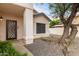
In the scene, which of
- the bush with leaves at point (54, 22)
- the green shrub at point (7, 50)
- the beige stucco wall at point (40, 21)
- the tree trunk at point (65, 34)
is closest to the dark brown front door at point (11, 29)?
the green shrub at point (7, 50)

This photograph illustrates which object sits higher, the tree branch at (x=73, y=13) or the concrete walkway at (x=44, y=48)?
the tree branch at (x=73, y=13)

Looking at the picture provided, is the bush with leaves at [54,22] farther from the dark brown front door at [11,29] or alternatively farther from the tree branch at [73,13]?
the dark brown front door at [11,29]

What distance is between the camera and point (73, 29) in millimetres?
2830

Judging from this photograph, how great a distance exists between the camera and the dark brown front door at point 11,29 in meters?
2.97

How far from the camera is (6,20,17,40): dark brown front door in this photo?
297 cm

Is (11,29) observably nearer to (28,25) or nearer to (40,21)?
(28,25)

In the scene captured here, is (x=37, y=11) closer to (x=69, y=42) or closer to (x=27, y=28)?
(x=27, y=28)

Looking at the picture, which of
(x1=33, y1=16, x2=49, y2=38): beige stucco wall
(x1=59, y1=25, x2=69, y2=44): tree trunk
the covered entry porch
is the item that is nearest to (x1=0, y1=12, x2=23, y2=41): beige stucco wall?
the covered entry porch

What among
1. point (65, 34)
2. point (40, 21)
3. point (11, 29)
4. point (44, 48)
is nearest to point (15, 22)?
point (11, 29)

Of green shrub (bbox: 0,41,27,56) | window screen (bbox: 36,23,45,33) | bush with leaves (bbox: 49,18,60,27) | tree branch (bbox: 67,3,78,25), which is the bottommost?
green shrub (bbox: 0,41,27,56)

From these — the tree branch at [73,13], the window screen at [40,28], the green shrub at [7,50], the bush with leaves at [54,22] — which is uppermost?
the tree branch at [73,13]

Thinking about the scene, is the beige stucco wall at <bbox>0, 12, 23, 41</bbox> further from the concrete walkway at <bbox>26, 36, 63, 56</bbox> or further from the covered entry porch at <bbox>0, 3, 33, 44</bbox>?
the concrete walkway at <bbox>26, 36, 63, 56</bbox>

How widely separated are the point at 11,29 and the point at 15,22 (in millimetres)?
145

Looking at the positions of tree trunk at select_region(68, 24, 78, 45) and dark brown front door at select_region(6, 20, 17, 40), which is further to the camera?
dark brown front door at select_region(6, 20, 17, 40)
